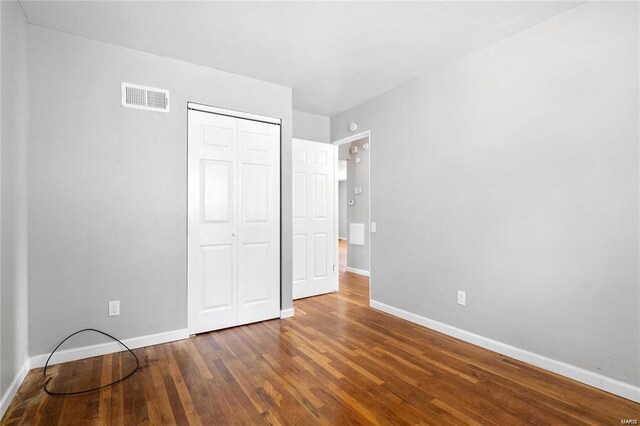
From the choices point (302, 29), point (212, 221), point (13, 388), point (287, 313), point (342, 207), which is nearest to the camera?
point (13, 388)

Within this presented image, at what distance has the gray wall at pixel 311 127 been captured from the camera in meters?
4.69

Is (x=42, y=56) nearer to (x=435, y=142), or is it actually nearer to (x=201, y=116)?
(x=201, y=116)

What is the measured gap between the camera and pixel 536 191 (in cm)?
250

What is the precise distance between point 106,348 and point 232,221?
1.57 meters

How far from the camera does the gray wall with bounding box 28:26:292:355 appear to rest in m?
2.50

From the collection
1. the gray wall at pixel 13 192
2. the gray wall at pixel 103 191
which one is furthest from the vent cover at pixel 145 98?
the gray wall at pixel 13 192

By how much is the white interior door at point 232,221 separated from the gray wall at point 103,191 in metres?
Result: 0.13

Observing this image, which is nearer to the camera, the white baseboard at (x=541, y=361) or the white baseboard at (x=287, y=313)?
the white baseboard at (x=541, y=361)

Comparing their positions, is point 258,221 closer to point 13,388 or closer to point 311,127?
point 311,127

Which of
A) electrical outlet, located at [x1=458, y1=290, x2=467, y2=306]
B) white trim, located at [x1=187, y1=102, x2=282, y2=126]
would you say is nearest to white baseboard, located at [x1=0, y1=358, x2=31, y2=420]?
white trim, located at [x1=187, y1=102, x2=282, y2=126]

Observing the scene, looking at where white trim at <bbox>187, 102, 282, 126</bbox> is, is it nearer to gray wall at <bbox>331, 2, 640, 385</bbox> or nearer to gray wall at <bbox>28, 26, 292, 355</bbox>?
gray wall at <bbox>28, 26, 292, 355</bbox>

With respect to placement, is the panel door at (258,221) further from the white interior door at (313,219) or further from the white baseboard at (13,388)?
the white baseboard at (13,388)

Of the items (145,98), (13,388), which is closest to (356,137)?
(145,98)

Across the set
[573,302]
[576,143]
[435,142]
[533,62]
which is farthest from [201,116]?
[573,302]
